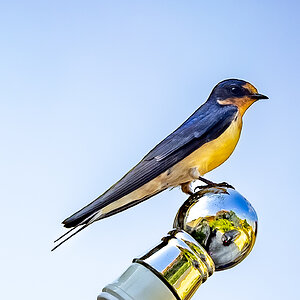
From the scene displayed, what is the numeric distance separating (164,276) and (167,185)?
1.25 feet

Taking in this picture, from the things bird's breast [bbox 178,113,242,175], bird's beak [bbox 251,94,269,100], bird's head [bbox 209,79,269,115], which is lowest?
→ bird's breast [bbox 178,113,242,175]

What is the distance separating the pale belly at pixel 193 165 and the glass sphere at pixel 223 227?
242mm

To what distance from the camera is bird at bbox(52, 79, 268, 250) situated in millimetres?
1009

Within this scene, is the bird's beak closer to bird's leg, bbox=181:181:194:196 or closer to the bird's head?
the bird's head

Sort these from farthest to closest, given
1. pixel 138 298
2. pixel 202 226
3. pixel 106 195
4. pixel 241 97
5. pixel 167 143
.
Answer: pixel 241 97 → pixel 167 143 → pixel 106 195 → pixel 202 226 → pixel 138 298

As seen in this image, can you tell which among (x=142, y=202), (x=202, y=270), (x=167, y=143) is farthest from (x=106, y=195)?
(x=202, y=270)

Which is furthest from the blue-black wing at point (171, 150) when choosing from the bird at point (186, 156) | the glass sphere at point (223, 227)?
the glass sphere at point (223, 227)

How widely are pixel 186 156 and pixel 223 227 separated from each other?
1.07ft

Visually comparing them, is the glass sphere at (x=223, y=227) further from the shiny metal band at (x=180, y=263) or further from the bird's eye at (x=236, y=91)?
the bird's eye at (x=236, y=91)

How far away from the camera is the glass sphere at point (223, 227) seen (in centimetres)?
80

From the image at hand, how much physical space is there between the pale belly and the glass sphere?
24cm

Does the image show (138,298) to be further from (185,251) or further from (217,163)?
(217,163)

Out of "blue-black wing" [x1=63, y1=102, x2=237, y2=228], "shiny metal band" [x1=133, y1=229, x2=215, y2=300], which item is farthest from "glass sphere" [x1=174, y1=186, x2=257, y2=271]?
"blue-black wing" [x1=63, y1=102, x2=237, y2=228]

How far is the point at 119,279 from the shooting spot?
0.73m
